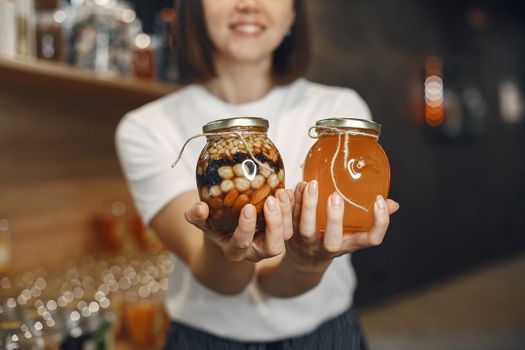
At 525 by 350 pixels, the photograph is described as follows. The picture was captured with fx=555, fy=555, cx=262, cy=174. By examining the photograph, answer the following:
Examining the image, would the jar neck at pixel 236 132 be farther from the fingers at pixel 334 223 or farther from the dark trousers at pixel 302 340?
the dark trousers at pixel 302 340

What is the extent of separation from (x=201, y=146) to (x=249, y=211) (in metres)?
0.39

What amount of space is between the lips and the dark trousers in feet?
1.95

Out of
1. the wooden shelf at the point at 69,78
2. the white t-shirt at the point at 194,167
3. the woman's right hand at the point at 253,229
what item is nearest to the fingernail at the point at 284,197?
the woman's right hand at the point at 253,229

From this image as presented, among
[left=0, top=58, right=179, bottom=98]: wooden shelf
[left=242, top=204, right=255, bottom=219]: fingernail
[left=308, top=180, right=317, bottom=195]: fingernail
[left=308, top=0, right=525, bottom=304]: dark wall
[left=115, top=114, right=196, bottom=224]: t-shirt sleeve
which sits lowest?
[left=308, top=0, right=525, bottom=304]: dark wall

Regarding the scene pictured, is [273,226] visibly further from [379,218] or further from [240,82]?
[240,82]

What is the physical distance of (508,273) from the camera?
232 inches

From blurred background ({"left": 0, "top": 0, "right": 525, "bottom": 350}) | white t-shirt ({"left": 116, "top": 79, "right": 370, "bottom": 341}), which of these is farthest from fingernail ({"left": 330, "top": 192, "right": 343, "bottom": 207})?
blurred background ({"left": 0, "top": 0, "right": 525, "bottom": 350})

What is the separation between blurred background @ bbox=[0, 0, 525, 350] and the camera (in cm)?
178

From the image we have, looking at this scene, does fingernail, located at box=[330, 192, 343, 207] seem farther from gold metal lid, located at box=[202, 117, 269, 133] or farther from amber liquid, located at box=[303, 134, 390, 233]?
gold metal lid, located at box=[202, 117, 269, 133]

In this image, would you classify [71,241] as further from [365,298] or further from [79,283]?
[365,298]

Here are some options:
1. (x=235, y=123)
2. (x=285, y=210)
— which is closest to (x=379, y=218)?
(x=285, y=210)

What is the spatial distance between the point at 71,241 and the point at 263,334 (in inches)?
51.4

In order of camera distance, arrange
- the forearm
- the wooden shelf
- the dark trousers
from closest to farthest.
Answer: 1. the forearm
2. the dark trousers
3. the wooden shelf

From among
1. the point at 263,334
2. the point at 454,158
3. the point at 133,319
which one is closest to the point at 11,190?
the point at 133,319
